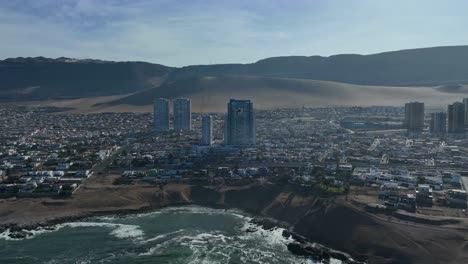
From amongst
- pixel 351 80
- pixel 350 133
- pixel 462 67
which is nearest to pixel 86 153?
pixel 350 133

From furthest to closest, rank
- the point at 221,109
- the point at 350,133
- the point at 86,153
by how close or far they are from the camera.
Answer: the point at 221,109 → the point at 350,133 → the point at 86,153

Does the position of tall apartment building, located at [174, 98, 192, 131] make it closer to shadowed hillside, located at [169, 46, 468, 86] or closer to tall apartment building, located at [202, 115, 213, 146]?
tall apartment building, located at [202, 115, 213, 146]

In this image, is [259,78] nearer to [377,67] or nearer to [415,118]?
[377,67]

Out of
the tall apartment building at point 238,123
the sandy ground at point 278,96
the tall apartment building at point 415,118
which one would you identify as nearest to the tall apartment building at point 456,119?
the tall apartment building at point 415,118

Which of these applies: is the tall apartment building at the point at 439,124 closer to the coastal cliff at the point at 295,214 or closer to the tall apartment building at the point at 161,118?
the tall apartment building at the point at 161,118

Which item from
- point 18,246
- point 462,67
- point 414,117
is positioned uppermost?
point 462,67

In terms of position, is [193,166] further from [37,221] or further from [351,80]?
[351,80]

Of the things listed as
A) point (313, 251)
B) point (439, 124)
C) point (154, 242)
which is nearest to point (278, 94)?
point (439, 124)
